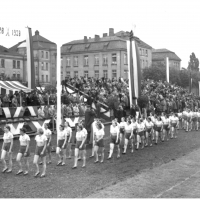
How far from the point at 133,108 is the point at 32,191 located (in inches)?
547

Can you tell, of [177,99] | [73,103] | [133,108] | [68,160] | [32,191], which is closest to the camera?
[32,191]

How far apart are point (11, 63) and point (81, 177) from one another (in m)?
63.5

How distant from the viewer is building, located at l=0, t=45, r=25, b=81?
7088 centimetres

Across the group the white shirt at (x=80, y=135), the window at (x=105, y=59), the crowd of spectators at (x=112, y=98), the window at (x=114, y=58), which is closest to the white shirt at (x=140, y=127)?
the crowd of spectators at (x=112, y=98)

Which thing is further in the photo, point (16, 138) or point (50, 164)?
point (16, 138)

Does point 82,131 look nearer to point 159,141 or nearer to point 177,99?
point 159,141

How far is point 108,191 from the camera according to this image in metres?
11.0

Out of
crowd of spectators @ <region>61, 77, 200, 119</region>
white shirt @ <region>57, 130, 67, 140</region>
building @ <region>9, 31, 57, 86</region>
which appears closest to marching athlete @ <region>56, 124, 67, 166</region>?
white shirt @ <region>57, 130, 67, 140</region>

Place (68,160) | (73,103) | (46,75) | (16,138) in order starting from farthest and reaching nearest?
(46,75) → (73,103) → (16,138) → (68,160)

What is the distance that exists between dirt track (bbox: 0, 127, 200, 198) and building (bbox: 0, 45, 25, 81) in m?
55.4

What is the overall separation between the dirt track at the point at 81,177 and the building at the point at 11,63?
55.4 meters

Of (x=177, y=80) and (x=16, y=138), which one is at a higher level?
(x=177, y=80)

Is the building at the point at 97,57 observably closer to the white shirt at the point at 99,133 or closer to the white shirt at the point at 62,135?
the white shirt at the point at 99,133

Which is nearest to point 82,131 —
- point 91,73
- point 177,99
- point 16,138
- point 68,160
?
point 68,160
